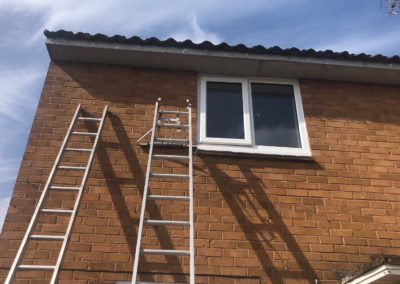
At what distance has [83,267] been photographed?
406 centimetres

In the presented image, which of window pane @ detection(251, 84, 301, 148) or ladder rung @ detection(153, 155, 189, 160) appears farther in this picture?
window pane @ detection(251, 84, 301, 148)

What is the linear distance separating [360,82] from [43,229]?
14.6 feet

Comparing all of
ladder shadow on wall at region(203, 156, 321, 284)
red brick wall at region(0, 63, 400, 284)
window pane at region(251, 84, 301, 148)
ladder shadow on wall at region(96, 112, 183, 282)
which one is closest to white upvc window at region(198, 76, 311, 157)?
window pane at region(251, 84, 301, 148)

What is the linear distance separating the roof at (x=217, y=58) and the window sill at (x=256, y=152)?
4.03ft

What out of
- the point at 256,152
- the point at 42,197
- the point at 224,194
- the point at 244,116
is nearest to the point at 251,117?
the point at 244,116

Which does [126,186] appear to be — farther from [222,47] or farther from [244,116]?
[222,47]

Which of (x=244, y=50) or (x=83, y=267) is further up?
(x=244, y=50)

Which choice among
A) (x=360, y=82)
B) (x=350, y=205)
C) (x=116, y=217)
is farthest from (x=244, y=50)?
(x=116, y=217)

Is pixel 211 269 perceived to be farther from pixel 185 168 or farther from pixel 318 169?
pixel 318 169

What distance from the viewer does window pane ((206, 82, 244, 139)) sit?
532 cm

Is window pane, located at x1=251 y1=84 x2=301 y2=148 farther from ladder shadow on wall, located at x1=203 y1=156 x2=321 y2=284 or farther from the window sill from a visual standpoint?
ladder shadow on wall, located at x1=203 y1=156 x2=321 y2=284

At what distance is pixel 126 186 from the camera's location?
4.62m

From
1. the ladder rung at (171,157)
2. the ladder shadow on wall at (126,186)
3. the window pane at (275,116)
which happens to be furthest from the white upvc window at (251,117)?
the ladder shadow on wall at (126,186)

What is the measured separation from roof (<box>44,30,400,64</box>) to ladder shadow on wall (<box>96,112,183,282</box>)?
3.36 ft
